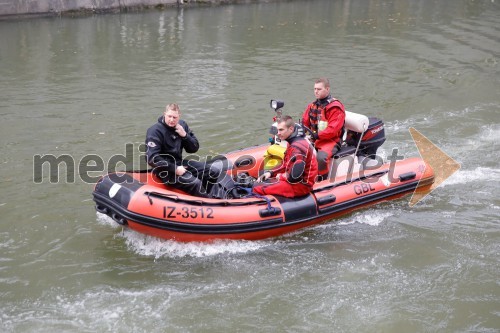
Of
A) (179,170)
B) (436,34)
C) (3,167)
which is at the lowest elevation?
(3,167)

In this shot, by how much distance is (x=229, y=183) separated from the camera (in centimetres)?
632

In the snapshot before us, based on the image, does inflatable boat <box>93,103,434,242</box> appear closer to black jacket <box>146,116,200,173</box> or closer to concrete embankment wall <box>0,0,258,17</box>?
black jacket <box>146,116,200,173</box>

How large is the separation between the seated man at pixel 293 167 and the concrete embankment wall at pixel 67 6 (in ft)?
46.0

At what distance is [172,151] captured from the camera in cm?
590

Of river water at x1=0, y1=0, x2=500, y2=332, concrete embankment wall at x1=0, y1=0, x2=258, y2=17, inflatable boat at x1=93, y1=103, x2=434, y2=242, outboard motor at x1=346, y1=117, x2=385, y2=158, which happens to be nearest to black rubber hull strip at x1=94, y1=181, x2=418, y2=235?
inflatable boat at x1=93, y1=103, x2=434, y2=242

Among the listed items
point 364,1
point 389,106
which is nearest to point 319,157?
point 389,106

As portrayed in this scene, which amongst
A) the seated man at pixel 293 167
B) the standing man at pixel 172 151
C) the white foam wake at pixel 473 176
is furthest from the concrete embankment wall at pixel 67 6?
the white foam wake at pixel 473 176

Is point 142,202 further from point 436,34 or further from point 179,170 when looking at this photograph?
point 436,34

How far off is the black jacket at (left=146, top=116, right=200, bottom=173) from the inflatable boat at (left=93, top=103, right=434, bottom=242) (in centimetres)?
28

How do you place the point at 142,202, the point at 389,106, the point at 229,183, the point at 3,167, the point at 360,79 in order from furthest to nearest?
the point at 360,79
the point at 389,106
the point at 3,167
the point at 229,183
the point at 142,202

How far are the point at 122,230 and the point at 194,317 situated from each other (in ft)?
5.40

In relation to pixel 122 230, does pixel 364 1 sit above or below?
above

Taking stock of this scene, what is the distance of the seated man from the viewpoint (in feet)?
18.2

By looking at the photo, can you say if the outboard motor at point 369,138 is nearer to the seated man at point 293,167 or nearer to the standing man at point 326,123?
the standing man at point 326,123
